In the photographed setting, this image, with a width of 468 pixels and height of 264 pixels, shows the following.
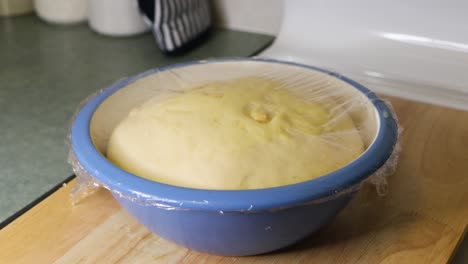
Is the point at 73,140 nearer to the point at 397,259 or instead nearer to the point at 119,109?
the point at 119,109

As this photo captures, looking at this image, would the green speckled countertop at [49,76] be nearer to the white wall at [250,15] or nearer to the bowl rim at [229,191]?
the white wall at [250,15]

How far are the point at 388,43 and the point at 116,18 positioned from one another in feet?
1.89

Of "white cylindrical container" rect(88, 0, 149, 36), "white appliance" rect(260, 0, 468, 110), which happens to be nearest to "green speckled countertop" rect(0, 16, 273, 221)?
"white cylindrical container" rect(88, 0, 149, 36)

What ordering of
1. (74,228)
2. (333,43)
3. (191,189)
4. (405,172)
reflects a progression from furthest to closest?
(333,43) < (405,172) < (74,228) < (191,189)

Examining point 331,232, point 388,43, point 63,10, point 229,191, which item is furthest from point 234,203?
point 63,10

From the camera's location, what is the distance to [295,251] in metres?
0.55

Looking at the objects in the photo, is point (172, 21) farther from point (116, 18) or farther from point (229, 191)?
point (229, 191)

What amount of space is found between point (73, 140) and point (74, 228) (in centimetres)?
10

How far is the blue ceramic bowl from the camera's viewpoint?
0.46 meters

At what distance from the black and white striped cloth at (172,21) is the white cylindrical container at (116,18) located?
0.07 metres

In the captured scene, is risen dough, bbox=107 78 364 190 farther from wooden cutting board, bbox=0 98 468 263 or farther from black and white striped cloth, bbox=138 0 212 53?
black and white striped cloth, bbox=138 0 212 53

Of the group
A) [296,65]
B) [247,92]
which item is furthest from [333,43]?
[247,92]

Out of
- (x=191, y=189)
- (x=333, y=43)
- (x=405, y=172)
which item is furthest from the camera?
(x=333, y=43)

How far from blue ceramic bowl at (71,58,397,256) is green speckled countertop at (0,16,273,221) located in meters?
0.16
